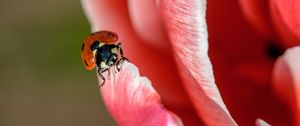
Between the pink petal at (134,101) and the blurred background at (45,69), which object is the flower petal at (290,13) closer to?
the pink petal at (134,101)

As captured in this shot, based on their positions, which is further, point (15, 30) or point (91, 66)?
point (15, 30)

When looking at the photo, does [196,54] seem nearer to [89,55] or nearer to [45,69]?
[89,55]

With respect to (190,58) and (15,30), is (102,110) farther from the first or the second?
(190,58)

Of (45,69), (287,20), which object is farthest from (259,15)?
(45,69)

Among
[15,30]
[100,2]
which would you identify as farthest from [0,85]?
[100,2]

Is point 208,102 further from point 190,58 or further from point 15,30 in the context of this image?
point 15,30

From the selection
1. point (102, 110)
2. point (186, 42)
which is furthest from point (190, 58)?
point (102, 110)
